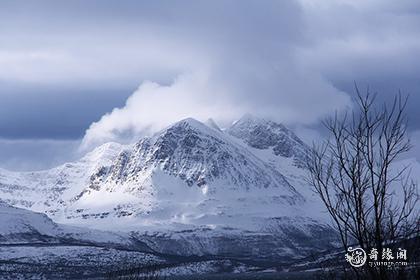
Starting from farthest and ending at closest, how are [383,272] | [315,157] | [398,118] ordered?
1. [315,157]
2. [398,118]
3. [383,272]

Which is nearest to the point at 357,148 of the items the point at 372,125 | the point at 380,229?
the point at 372,125

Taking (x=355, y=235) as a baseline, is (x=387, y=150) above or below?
above

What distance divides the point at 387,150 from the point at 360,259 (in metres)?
3.96

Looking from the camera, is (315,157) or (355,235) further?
(315,157)

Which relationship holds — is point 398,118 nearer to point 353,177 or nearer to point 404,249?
point 353,177

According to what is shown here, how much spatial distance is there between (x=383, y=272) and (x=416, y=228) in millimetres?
2143

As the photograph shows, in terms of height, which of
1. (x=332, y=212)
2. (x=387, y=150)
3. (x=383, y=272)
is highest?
(x=387, y=150)

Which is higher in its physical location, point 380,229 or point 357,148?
point 357,148

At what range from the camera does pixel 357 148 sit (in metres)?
27.7

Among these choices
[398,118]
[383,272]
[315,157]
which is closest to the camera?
[383,272]

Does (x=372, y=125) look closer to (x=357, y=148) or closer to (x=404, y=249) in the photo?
(x=357, y=148)

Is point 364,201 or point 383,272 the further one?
point 364,201

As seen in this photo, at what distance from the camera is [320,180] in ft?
89.9

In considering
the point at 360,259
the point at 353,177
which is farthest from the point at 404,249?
the point at 353,177
